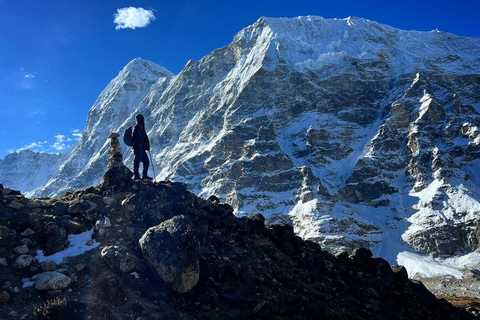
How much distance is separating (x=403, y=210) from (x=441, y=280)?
203ft

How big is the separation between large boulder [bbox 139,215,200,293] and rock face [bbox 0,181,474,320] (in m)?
0.03

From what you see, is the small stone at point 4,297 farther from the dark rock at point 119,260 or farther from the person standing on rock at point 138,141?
the person standing on rock at point 138,141

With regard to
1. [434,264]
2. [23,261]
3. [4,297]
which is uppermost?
[434,264]

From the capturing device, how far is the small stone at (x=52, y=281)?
31.6 ft

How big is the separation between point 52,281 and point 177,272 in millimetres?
3382

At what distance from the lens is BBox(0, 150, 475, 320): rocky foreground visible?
32.5ft

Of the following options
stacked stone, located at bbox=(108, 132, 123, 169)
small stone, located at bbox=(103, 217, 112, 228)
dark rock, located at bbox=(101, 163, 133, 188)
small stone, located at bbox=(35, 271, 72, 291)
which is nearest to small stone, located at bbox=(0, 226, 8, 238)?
small stone, located at bbox=(35, 271, 72, 291)

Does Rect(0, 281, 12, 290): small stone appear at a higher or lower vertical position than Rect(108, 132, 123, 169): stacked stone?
lower

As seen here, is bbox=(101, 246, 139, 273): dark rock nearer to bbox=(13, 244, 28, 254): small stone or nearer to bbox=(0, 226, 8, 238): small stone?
bbox=(13, 244, 28, 254): small stone

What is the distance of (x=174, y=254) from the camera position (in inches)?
432

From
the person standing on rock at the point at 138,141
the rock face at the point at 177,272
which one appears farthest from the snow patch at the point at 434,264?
the person standing on rock at the point at 138,141

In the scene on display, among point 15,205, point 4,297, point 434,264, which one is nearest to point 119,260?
point 4,297

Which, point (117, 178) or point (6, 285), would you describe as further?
point (117, 178)

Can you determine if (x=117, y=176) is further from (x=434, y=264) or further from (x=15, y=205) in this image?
(x=434, y=264)
